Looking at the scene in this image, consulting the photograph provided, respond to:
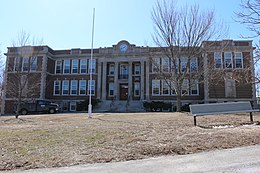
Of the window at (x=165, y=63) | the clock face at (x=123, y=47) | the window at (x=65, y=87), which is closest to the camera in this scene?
the window at (x=165, y=63)

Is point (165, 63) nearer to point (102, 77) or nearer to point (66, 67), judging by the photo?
point (102, 77)

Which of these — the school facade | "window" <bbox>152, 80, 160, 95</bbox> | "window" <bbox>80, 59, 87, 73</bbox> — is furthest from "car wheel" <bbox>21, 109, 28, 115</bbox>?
"window" <bbox>152, 80, 160, 95</bbox>

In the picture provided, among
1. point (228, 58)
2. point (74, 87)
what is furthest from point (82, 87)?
point (228, 58)

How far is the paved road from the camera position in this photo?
4.64m

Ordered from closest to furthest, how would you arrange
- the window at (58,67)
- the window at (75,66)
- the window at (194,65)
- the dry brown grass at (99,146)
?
1. the dry brown grass at (99,146)
2. the window at (194,65)
3. the window at (75,66)
4. the window at (58,67)

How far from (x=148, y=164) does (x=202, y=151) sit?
179 cm

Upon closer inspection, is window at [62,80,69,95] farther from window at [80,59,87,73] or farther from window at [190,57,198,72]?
window at [190,57,198,72]

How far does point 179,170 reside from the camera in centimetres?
463

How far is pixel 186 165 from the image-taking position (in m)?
4.93

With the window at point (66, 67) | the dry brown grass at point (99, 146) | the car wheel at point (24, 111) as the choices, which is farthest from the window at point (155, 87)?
the dry brown grass at point (99, 146)

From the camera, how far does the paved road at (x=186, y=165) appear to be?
15.2ft

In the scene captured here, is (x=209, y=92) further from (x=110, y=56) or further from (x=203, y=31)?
(x=110, y=56)

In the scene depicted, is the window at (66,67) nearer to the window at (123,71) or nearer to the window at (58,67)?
the window at (58,67)

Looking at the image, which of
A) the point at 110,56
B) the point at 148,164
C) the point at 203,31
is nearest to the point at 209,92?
the point at 203,31
